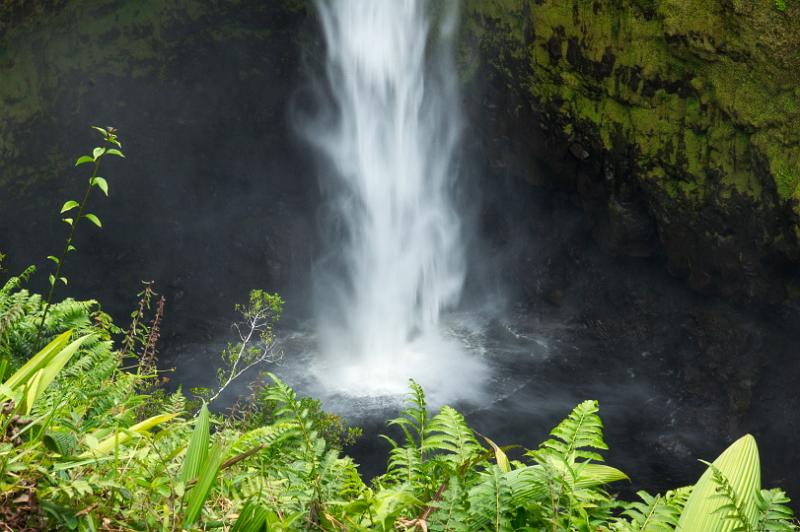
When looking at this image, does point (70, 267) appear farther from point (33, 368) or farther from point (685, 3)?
point (33, 368)

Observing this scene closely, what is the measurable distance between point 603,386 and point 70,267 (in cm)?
1371

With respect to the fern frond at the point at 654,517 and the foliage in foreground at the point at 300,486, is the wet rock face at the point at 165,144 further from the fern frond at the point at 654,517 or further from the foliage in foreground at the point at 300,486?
the fern frond at the point at 654,517

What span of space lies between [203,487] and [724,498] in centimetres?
139

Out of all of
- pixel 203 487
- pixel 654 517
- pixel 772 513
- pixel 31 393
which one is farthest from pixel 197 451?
pixel 772 513

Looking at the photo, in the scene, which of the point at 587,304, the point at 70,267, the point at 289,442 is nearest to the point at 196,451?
the point at 289,442

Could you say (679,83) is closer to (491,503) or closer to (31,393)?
(491,503)

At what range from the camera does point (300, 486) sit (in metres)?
2.28

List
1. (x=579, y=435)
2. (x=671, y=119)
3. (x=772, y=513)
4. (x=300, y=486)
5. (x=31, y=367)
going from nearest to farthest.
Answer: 1. (x=772, y=513)
2. (x=300, y=486)
3. (x=579, y=435)
4. (x=31, y=367)
5. (x=671, y=119)

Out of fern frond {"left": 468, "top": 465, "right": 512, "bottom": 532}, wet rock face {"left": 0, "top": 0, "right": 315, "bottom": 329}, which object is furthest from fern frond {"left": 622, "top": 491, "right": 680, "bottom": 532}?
wet rock face {"left": 0, "top": 0, "right": 315, "bottom": 329}

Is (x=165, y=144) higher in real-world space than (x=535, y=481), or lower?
higher

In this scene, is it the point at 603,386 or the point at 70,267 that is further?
the point at 70,267

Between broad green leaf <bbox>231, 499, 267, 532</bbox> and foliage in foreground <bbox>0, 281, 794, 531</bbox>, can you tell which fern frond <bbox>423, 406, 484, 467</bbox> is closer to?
foliage in foreground <bbox>0, 281, 794, 531</bbox>

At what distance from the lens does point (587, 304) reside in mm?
17266

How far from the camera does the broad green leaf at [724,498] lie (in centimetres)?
191
